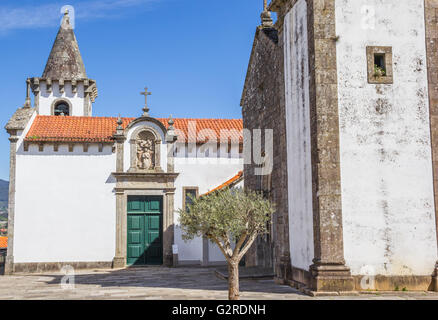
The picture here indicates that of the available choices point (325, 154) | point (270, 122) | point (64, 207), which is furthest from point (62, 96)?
point (325, 154)

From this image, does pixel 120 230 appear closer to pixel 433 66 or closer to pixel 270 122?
pixel 270 122

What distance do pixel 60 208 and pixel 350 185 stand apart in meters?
12.3

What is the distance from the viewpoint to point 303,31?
1160 cm

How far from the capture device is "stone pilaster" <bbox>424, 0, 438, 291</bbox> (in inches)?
420

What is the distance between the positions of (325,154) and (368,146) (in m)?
0.98

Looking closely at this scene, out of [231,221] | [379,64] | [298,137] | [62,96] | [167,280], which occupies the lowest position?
[167,280]

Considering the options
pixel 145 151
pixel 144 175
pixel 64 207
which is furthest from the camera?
pixel 145 151

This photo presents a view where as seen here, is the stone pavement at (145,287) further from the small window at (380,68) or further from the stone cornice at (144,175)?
the small window at (380,68)

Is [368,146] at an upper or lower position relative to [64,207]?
upper

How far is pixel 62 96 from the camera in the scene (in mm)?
25656
